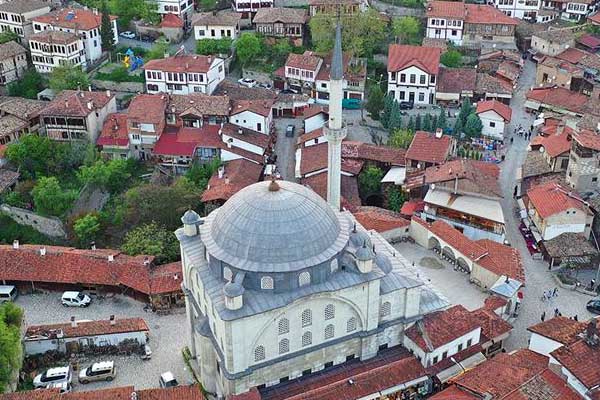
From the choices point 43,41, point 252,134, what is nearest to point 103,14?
point 43,41

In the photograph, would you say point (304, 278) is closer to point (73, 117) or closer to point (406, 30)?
→ point (73, 117)

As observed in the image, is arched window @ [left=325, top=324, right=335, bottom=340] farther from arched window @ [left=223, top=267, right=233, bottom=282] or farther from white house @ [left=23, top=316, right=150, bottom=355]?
white house @ [left=23, top=316, right=150, bottom=355]

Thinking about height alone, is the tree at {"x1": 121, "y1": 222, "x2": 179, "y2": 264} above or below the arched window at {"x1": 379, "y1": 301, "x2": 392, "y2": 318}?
below

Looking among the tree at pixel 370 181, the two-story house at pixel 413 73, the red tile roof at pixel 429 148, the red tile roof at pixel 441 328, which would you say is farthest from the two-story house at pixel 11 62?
the red tile roof at pixel 441 328

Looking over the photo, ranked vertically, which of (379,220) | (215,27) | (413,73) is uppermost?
(215,27)

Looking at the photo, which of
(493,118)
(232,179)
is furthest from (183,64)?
(493,118)

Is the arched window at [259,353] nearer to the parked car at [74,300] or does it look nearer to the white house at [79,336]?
the white house at [79,336]

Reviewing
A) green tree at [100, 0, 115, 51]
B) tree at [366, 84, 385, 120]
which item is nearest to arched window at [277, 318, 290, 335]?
tree at [366, 84, 385, 120]

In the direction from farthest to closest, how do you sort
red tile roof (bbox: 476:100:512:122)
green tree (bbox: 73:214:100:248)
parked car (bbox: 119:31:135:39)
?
parked car (bbox: 119:31:135:39) < red tile roof (bbox: 476:100:512:122) < green tree (bbox: 73:214:100:248)
